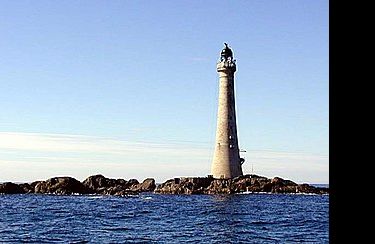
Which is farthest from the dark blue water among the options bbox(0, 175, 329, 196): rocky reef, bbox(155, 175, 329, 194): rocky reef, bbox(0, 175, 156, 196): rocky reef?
bbox(0, 175, 156, 196): rocky reef

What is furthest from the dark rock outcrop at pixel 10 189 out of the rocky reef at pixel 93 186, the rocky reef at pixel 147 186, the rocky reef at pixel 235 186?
the rocky reef at pixel 235 186

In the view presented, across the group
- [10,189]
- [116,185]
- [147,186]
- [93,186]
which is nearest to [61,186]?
[93,186]

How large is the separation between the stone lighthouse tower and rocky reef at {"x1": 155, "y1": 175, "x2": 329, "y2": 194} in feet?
13.8

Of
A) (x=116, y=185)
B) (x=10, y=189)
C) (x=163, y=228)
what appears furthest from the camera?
(x=10, y=189)

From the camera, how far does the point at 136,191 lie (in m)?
98.0

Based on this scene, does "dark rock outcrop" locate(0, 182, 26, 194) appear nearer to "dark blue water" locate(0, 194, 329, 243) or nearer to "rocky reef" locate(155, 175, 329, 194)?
"rocky reef" locate(155, 175, 329, 194)

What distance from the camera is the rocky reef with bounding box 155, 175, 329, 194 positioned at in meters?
79.7

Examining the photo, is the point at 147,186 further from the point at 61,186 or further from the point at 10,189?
the point at 10,189

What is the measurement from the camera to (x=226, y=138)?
7169 cm

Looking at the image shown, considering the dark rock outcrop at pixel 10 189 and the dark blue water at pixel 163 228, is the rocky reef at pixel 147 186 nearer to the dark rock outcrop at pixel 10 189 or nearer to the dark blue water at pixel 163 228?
the dark rock outcrop at pixel 10 189

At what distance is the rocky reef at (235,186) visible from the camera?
79.7 m

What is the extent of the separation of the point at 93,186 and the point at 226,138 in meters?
34.2

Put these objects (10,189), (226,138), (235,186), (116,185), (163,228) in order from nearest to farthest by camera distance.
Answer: (163,228) → (226,138) → (235,186) → (116,185) → (10,189)
